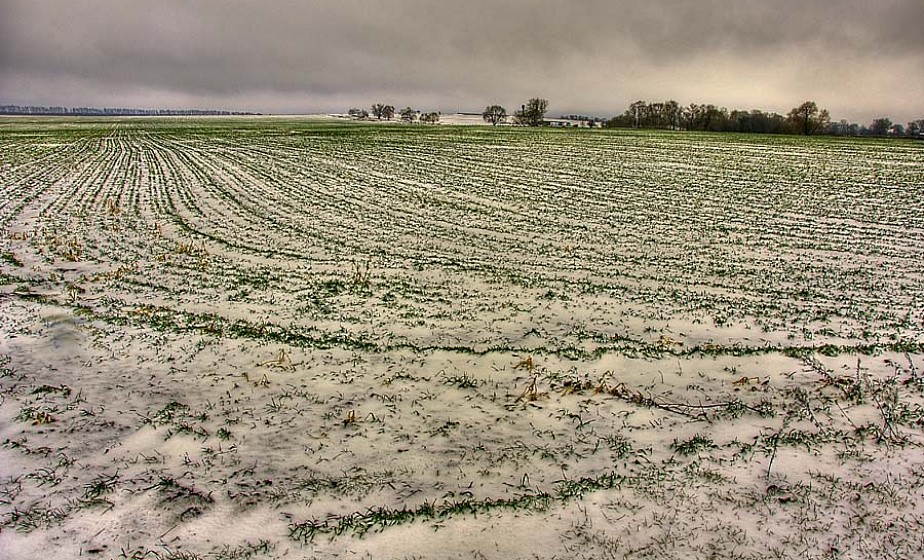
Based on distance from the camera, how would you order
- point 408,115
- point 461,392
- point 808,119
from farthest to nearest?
point 408,115, point 808,119, point 461,392

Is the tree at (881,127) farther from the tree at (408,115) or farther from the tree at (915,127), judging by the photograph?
the tree at (408,115)

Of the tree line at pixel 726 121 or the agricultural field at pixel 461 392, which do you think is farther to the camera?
the tree line at pixel 726 121

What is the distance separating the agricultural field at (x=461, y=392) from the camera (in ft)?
15.7

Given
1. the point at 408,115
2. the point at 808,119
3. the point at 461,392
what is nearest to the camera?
the point at 461,392

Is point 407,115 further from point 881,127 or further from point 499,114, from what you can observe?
point 881,127

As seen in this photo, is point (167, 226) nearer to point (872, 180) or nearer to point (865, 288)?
point (865, 288)

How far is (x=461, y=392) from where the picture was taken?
22.8ft

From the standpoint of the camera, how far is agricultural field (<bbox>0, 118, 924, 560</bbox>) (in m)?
4.78

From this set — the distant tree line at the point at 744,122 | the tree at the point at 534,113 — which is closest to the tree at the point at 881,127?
the distant tree line at the point at 744,122

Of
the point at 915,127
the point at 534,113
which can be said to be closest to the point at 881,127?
the point at 915,127

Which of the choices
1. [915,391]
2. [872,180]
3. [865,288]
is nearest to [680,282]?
[865,288]

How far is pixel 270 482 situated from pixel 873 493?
19.5 feet

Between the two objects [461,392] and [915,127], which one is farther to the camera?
[915,127]

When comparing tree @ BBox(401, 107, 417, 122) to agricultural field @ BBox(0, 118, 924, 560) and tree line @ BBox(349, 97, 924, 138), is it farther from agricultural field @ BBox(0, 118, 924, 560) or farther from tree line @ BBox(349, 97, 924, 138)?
agricultural field @ BBox(0, 118, 924, 560)
